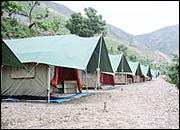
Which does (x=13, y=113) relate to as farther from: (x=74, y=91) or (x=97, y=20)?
(x=97, y=20)

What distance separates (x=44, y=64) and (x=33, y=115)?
3.79 meters

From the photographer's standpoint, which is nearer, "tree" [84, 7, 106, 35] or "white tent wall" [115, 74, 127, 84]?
"white tent wall" [115, 74, 127, 84]

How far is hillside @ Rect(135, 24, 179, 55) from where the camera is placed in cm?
15462

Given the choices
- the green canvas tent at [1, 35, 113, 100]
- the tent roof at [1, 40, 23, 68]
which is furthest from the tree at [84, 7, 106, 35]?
the tent roof at [1, 40, 23, 68]

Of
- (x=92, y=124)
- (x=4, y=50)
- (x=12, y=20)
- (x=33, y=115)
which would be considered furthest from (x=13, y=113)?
(x=12, y=20)

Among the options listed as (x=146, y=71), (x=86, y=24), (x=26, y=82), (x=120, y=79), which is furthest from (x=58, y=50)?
(x=146, y=71)

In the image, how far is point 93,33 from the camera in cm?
4334

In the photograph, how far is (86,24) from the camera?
42.7 m

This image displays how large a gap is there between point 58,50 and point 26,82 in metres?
2.08

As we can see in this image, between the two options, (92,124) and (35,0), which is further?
(35,0)

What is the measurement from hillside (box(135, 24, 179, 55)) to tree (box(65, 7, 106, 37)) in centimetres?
10764

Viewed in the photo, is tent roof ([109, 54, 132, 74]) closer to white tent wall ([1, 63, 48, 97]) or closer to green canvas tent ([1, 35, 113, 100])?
green canvas tent ([1, 35, 113, 100])

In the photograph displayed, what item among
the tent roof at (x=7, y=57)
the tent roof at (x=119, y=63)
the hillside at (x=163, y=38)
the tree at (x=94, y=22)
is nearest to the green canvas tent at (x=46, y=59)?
the tent roof at (x=7, y=57)

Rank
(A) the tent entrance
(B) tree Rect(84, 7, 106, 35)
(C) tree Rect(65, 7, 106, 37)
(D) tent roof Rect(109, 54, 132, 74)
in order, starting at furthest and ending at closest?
(B) tree Rect(84, 7, 106, 35), (C) tree Rect(65, 7, 106, 37), (D) tent roof Rect(109, 54, 132, 74), (A) the tent entrance
